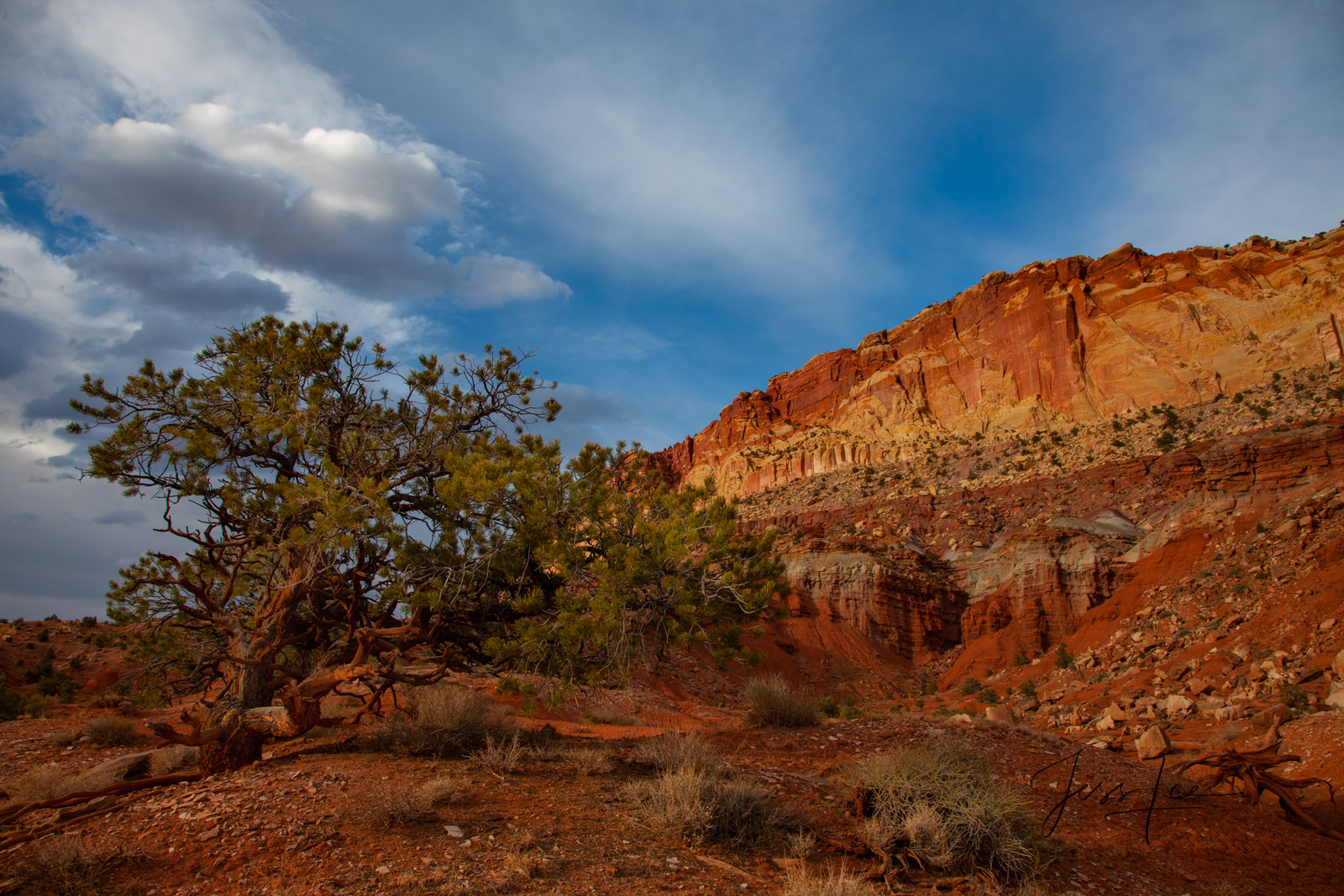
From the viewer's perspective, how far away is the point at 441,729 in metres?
8.31

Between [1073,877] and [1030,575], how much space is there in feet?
109

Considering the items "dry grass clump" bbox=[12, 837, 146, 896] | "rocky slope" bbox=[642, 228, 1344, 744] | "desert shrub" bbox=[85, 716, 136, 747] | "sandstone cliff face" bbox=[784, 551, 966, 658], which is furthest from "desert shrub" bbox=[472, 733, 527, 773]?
"sandstone cliff face" bbox=[784, 551, 966, 658]

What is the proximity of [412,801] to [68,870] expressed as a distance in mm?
2269

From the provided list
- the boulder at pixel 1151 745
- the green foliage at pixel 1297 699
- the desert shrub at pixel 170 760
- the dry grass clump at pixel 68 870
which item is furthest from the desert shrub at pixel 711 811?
the green foliage at pixel 1297 699

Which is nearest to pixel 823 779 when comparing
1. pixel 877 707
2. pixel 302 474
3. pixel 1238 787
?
pixel 1238 787

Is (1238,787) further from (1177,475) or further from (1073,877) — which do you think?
(1177,475)

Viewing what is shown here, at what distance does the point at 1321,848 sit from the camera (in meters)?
7.11

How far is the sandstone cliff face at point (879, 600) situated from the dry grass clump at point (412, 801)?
1194 inches

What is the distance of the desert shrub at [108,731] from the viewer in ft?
33.9

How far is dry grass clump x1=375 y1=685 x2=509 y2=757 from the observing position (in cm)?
810

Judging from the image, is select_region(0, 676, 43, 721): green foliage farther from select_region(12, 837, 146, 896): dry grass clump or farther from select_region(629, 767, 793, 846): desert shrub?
select_region(629, 767, 793, 846): desert shrub

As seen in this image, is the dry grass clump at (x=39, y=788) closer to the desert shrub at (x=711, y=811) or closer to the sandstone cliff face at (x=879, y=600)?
the desert shrub at (x=711, y=811)

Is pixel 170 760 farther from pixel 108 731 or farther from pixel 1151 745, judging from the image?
pixel 1151 745

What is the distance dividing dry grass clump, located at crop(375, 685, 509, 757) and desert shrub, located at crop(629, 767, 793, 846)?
2.92 metres
